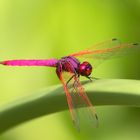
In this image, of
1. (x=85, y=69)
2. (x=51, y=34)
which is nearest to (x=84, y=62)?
(x=85, y=69)

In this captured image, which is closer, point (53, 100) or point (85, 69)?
point (53, 100)

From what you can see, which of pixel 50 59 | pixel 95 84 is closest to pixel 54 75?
pixel 50 59

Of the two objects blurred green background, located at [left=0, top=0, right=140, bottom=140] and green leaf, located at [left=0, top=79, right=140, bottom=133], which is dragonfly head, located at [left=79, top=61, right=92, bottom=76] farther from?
green leaf, located at [left=0, top=79, right=140, bottom=133]

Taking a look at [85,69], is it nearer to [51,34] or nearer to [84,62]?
[84,62]

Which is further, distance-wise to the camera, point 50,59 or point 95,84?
point 50,59

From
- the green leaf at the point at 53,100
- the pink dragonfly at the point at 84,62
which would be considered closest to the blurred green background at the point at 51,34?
the pink dragonfly at the point at 84,62

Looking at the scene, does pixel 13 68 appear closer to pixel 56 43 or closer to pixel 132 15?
pixel 56 43

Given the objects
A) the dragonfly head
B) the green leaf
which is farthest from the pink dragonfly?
the green leaf
